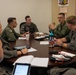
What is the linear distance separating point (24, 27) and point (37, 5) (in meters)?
1.13

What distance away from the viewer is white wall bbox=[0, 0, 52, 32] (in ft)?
17.8

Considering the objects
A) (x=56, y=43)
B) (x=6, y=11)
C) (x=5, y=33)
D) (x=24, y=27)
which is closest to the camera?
(x=56, y=43)

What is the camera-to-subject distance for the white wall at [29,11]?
5.42m

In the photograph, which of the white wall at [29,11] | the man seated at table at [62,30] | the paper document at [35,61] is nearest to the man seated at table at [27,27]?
the white wall at [29,11]

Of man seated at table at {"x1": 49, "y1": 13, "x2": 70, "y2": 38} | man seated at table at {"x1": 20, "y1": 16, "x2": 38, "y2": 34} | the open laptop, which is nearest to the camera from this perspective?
the open laptop

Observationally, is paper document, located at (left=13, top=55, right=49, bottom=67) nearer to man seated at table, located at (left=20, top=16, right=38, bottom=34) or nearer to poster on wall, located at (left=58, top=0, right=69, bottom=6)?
man seated at table, located at (left=20, top=16, right=38, bottom=34)

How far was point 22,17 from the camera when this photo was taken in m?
5.64

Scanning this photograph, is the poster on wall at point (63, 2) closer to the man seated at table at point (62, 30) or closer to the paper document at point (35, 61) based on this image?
the man seated at table at point (62, 30)

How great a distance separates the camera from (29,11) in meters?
5.71

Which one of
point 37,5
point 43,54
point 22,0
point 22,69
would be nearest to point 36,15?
point 37,5

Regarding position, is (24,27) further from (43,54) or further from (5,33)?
(43,54)

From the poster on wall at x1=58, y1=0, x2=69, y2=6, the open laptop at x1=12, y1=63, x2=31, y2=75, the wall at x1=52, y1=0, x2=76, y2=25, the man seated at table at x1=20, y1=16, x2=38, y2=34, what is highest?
the poster on wall at x1=58, y1=0, x2=69, y2=6

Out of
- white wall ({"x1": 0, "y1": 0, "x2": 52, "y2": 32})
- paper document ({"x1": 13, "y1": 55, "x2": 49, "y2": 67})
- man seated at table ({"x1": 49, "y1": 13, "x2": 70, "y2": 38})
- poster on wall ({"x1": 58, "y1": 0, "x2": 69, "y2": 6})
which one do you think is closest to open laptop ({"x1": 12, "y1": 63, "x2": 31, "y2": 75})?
paper document ({"x1": 13, "y1": 55, "x2": 49, "y2": 67})

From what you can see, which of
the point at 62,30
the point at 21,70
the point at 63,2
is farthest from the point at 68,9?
the point at 21,70
